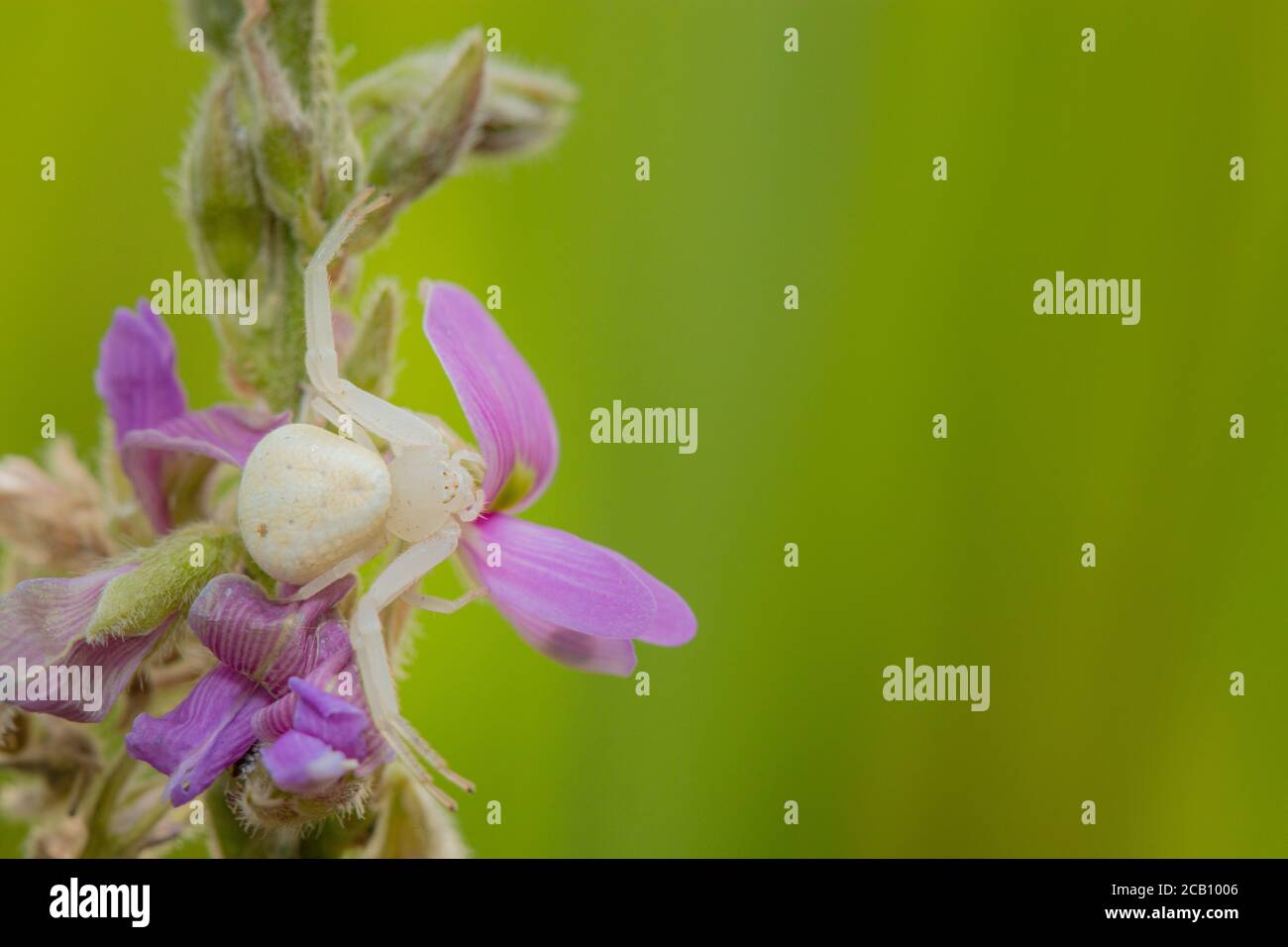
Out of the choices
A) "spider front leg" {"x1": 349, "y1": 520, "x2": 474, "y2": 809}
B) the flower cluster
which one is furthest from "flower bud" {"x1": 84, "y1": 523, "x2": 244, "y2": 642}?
"spider front leg" {"x1": 349, "y1": 520, "x2": 474, "y2": 809}

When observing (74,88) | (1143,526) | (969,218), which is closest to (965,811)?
(1143,526)

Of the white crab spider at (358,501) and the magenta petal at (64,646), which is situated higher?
the white crab spider at (358,501)

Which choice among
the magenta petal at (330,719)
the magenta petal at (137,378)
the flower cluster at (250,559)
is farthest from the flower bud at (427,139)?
the magenta petal at (330,719)

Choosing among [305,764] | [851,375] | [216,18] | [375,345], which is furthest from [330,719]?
[851,375]

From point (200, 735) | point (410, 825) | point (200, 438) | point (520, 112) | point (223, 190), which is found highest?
point (520, 112)

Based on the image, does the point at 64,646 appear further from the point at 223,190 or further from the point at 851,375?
the point at 851,375

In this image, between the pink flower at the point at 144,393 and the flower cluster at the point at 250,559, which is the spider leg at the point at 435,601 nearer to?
the flower cluster at the point at 250,559
